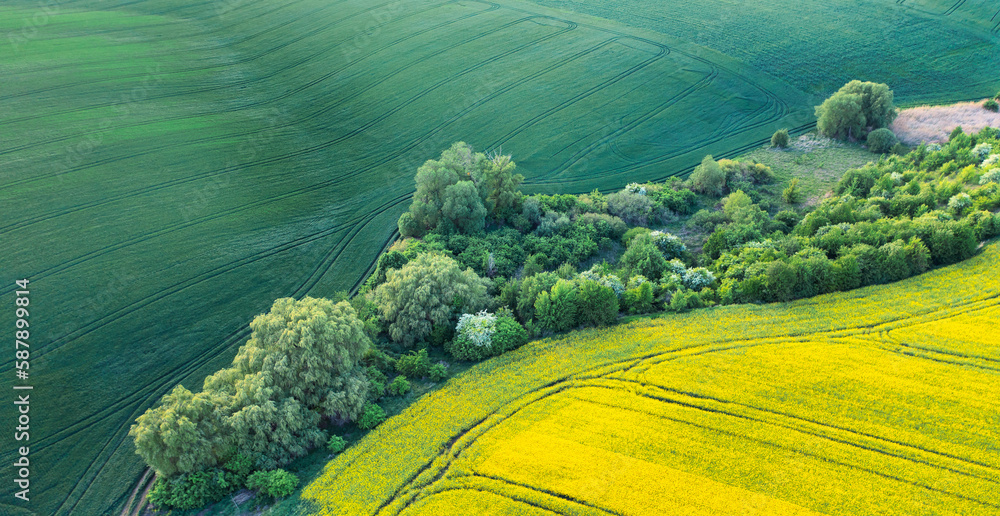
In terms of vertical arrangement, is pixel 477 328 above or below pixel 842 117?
below

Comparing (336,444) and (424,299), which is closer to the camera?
(336,444)

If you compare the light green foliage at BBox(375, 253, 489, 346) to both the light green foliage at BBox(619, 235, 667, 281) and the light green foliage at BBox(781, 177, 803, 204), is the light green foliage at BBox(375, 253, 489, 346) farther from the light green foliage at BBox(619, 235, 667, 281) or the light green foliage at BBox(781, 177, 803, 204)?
the light green foliage at BBox(781, 177, 803, 204)

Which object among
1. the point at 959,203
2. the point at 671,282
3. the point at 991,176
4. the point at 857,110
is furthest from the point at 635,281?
the point at 857,110

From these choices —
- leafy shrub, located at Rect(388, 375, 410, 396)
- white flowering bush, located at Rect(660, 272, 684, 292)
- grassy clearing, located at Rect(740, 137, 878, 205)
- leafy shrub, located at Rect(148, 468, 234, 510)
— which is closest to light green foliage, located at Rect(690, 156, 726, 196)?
grassy clearing, located at Rect(740, 137, 878, 205)

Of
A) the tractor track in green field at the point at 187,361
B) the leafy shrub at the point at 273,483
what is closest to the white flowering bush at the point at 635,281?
the tractor track in green field at the point at 187,361

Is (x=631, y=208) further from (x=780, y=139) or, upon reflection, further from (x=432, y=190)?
(x=780, y=139)

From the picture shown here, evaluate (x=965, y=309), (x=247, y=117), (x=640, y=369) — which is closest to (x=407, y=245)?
(x=640, y=369)
